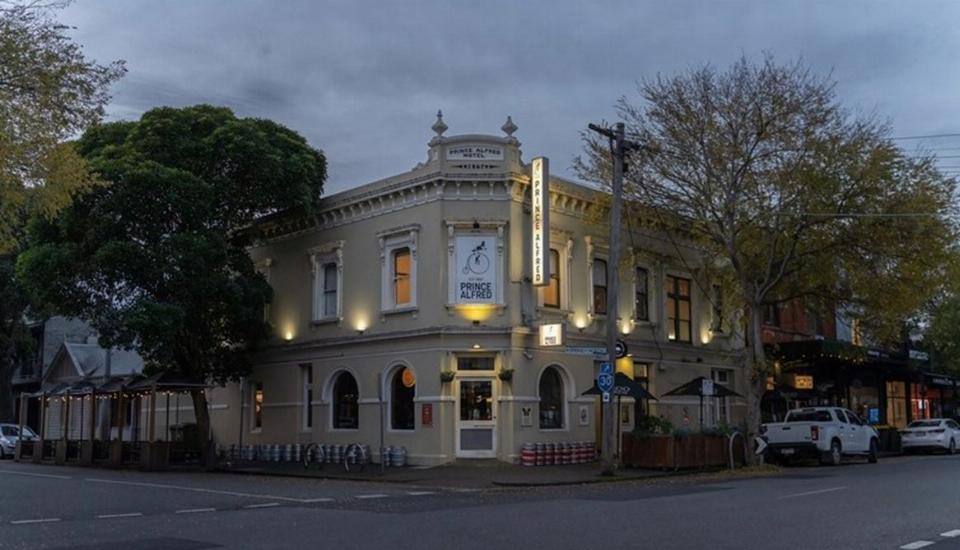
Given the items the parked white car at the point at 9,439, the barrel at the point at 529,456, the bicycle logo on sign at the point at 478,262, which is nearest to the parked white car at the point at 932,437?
the barrel at the point at 529,456

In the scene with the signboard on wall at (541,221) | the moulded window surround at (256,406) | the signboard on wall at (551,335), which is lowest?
the moulded window surround at (256,406)

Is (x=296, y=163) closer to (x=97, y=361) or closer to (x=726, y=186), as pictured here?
(x=726, y=186)

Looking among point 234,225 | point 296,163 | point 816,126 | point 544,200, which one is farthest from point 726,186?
point 234,225

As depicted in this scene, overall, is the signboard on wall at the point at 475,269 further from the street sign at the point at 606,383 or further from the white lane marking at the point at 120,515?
the white lane marking at the point at 120,515

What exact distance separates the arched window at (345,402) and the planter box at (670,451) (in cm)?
870

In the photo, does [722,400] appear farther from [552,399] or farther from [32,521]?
[32,521]

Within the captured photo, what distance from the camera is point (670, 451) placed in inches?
1053

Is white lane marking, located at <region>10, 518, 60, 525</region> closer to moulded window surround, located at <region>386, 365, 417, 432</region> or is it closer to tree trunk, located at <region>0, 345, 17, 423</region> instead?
moulded window surround, located at <region>386, 365, 417, 432</region>

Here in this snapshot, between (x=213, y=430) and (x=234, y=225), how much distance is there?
870cm

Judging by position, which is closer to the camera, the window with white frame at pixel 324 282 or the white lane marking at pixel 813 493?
the white lane marking at pixel 813 493

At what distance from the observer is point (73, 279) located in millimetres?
28719

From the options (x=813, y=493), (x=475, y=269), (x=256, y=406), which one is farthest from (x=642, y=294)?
(x=813, y=493)

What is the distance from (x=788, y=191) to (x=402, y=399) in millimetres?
12790

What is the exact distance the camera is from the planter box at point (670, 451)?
26.8 metres
